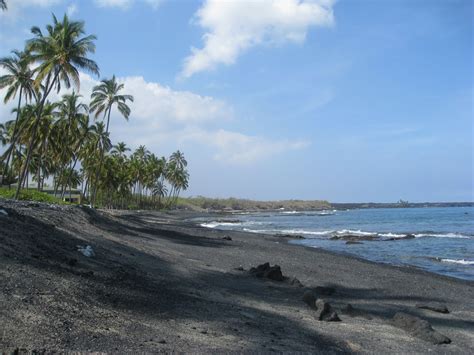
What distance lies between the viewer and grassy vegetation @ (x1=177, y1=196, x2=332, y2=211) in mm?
158413

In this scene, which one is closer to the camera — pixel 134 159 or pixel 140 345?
pixel 140 345

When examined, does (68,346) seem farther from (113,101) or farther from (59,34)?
(113,101)

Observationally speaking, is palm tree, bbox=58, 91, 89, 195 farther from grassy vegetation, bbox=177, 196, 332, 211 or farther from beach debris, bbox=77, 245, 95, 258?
grassy vegetation, bbox=177, 196, 332, 211

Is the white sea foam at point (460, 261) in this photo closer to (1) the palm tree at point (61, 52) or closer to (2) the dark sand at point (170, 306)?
(2) the dark sand at point (170, 306)

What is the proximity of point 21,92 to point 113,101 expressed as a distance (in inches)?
425

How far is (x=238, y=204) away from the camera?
16738 centimetres

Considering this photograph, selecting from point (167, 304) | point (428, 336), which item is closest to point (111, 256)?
point (167, 304)

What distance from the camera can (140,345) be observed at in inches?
215

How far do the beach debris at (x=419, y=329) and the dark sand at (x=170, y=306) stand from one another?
179mm

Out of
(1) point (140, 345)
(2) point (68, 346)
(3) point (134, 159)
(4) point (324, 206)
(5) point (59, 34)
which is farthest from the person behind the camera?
(4) point (324, 206)

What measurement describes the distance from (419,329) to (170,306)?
4432 mm

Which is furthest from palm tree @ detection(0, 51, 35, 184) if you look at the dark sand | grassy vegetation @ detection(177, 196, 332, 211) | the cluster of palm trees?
grassy vegetation @ detection(177, 196, 332, 211)

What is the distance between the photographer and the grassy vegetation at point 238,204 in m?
158

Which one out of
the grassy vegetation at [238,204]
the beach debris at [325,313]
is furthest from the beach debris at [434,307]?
the grassy vegetation at [238,204]
